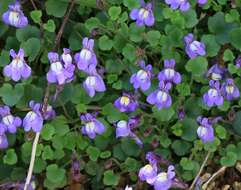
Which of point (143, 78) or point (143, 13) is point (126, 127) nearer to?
point (143, 78)

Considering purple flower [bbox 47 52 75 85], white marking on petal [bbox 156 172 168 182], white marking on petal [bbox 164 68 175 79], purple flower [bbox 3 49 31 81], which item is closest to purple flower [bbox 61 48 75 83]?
purple flower [bbox 47 52 75 85]

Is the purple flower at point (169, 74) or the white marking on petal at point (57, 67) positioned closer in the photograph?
the white marking on petal at point (57, 67)

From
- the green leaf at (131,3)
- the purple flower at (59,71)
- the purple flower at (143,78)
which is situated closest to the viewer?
the purple flower at (59,71)

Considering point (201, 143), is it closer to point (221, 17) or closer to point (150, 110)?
point (150, 110)

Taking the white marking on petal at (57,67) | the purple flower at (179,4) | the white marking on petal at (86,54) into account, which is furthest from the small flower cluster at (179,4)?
the white marking on petal at (57,67)

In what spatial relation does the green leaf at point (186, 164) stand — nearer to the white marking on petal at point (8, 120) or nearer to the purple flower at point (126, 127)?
the purple flower at point (126, 127)

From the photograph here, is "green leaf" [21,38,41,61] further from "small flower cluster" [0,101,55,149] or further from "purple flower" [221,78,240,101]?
"purple flower" [221,78,240,101]
